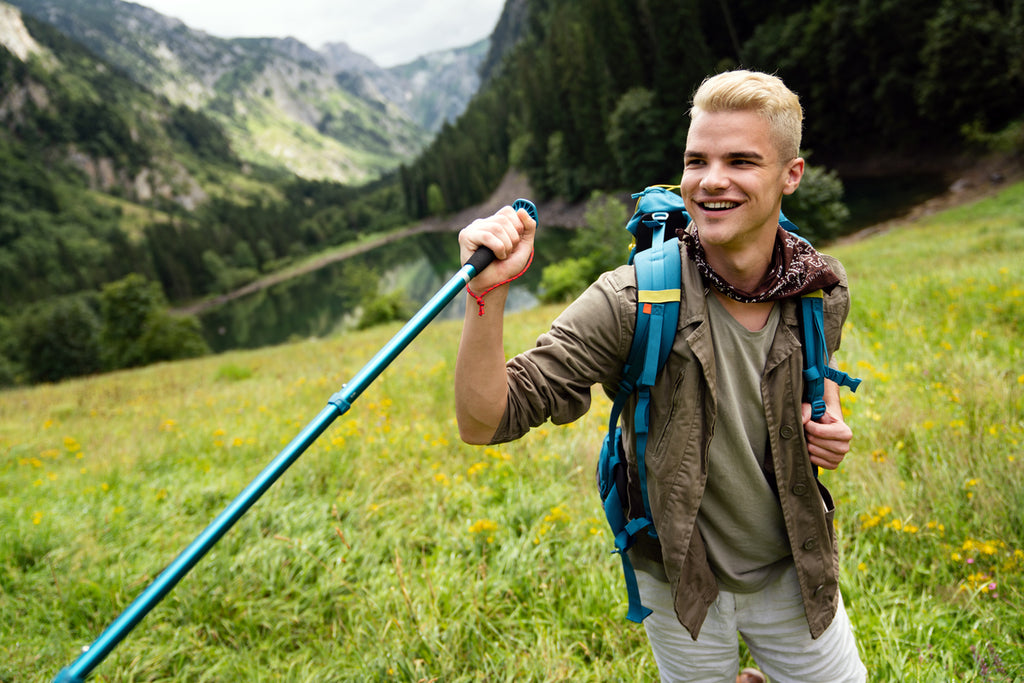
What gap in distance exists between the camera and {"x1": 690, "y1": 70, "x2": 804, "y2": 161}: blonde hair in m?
1.54

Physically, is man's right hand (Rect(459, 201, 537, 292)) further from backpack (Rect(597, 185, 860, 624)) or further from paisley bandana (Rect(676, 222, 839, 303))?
paisley bandana (Rect(676, 222, 839, 303))

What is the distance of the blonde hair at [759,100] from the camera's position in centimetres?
154

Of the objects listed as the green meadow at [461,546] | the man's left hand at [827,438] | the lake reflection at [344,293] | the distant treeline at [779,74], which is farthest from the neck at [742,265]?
the lake reflection at [344,293]

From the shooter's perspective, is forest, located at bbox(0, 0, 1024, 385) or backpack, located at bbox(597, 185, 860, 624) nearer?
backpack, located at bbox(597, 185, 860, 624)

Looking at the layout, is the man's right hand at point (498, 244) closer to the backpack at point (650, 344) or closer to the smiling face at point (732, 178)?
the backpack at point (650, 344)

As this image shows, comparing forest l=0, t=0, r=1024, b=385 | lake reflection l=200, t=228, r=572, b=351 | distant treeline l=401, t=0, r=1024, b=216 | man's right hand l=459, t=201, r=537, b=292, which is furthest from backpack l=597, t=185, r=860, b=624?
lake reflection l=200, t=228, r=572, b=351

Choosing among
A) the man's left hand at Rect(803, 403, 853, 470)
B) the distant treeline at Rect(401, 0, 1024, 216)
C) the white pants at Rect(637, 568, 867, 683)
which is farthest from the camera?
the distant treeline at Rect(401, 0, 1024, 216)

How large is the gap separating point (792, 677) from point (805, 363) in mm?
1135

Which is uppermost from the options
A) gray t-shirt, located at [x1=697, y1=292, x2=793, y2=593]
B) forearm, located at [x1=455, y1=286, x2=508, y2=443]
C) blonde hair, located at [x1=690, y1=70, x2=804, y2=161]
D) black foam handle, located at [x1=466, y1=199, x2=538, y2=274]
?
blonde hair, located at [x1=690, y1=70, x2=804, y2=161]

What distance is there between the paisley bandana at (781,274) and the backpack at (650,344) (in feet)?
0.20

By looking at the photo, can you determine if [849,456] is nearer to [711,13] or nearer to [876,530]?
[876,530]

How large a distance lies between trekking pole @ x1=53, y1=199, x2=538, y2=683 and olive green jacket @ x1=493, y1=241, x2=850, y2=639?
0.31 m

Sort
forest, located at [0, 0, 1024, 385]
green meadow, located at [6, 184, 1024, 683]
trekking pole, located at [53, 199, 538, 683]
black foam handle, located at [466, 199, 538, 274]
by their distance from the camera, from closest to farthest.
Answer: trekking pole, located at [53, 199, 538, 683] → black foam handle, located at [466, 199, 538, 274] → green meadow, located at [6, 184, 1024, 683] → forest, located at [0, 0, 1024, 385]

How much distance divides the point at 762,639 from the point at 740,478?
67 cm
